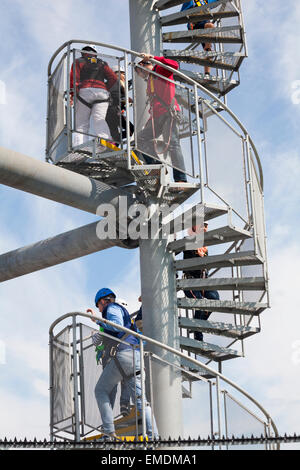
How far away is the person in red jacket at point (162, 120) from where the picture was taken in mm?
11016

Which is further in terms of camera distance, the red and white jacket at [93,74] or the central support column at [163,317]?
the red and white jacket at [93,74]

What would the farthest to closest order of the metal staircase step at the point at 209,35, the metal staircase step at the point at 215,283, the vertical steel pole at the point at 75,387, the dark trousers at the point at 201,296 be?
the metal staircase step at the point at 209,35
the dark trousers at the point at 201,296
the metal staircase step at the point at 215,283
the vertical steel pole at the point at 75,387

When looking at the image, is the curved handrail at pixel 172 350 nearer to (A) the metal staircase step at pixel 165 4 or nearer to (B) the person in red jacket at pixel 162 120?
(B) the person in red jacket at pixel 162 120

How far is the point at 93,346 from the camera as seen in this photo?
9.88 m

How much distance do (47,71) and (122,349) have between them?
16.5 feet

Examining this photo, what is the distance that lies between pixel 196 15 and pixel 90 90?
3991mm

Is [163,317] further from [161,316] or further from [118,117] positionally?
[118,117]

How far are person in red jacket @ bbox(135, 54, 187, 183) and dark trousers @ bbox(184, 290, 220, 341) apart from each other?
201 cm

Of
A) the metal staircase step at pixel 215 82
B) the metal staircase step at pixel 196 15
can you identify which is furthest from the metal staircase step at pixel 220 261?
the metal staircase step at pixel 196 15

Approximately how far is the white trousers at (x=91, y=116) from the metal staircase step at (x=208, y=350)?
10.4 feet

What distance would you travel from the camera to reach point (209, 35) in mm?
14578

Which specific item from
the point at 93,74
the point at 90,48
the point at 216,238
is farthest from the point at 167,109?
the point at 216,238
